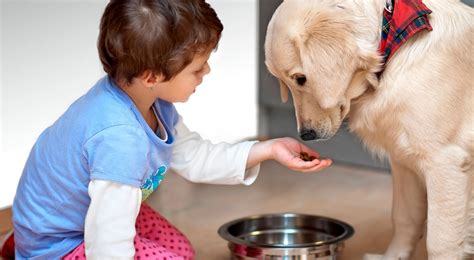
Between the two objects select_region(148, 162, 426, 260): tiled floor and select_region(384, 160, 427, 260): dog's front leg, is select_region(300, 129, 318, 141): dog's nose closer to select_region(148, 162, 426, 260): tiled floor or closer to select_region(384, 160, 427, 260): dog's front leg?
select_region(384, 160, 427, 260): dog's front leg

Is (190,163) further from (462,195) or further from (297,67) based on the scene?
(462,195)

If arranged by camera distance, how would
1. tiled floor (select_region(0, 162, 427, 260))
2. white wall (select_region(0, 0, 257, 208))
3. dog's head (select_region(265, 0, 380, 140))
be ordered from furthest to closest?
white wall (select_region(0, 0, 257, 208)), tiled floor (select_region(0, 162, 427, 260)), dog's head (select_region(265, 0, 380, 140))

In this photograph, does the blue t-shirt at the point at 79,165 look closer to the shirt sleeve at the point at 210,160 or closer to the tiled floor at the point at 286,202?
the shirt sleeve at the point at 210,160

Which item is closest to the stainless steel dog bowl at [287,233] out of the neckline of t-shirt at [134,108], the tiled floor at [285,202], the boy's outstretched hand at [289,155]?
the tiled floor at [285,202]

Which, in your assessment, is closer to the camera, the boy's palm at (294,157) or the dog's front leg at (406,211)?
the boy's palm at (294,157)

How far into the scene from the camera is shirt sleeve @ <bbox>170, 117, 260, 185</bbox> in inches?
73.2

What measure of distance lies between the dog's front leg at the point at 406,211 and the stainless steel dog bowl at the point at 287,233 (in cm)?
11

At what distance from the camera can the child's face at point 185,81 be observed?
1.67 metres

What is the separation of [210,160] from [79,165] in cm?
34

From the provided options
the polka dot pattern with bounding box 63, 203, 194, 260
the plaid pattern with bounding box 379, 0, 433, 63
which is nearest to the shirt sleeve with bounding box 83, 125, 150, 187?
the polka dot pattern with bounding box 63, 203, 194, 260

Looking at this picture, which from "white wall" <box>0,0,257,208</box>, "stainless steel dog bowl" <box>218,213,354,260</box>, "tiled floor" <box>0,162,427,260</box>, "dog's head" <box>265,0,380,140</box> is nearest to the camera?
"dog's head" <box>265,0,380,140</box>

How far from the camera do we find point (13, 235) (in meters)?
1.95

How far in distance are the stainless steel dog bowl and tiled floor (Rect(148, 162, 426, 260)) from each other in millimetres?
81

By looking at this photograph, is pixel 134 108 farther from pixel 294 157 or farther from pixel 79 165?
pixel 294 157
